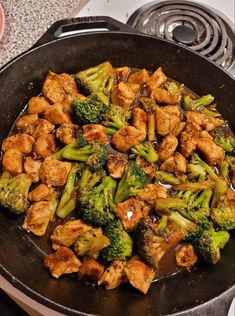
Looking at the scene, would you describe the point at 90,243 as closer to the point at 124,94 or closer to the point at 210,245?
the point at 210,245

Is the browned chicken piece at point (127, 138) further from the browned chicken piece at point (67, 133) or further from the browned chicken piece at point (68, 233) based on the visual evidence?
the browned chicken piece at point (68, 233)

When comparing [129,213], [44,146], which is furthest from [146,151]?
[44,146]

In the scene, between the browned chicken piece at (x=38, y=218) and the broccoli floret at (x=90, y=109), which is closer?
the browned chicken piece at (x=38, y=218)

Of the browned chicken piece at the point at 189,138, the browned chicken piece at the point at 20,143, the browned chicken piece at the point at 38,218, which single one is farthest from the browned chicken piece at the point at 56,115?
the browned chicken piece at the point at 189,138

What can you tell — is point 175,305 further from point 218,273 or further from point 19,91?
point 19,91

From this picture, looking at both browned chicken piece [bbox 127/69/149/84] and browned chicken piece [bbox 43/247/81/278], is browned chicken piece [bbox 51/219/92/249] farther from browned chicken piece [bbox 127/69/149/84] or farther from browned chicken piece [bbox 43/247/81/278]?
browned chicken piece [bbox 127/69/149/84]
